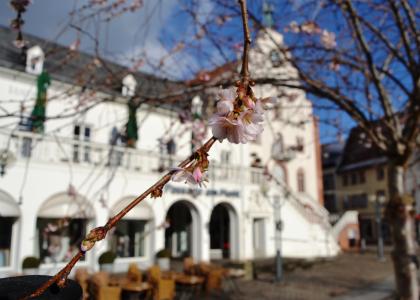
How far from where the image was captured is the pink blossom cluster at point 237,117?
1.11 m

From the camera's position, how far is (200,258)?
17672mm

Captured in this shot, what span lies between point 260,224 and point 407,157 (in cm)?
1645

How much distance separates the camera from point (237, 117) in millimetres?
1133

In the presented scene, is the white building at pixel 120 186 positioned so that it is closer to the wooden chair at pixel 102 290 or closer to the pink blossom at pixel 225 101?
the wooden chair at pixel 102 290

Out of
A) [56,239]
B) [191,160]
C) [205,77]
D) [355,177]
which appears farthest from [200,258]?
[355,177]

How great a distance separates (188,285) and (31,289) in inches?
397

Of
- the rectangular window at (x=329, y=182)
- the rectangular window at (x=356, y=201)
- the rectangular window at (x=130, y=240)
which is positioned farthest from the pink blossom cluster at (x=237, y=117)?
the rectangular window at (x=329, y=182)

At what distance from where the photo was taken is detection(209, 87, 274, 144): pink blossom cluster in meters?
1.11

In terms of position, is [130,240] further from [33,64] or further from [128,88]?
Answer: [128,88]

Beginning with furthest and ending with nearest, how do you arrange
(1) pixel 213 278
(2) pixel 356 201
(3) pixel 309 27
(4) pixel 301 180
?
(2) pixel 356 201 < (4) pixel 301 180 < (1) pixel 213 278 < (3) pixel 309 27

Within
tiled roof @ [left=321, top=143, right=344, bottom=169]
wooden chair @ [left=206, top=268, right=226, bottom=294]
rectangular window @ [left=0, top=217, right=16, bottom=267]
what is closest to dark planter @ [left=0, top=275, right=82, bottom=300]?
wooden chair @ [left=206, top=268, right=226, bottom=294]

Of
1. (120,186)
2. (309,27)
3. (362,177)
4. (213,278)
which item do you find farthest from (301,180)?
(309,27)

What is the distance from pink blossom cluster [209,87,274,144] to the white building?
492 cm

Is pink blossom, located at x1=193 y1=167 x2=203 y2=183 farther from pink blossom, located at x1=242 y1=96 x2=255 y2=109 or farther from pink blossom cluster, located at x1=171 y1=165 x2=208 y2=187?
pink blossom, located at x1=242 y1=96 x2=255 y2=109
